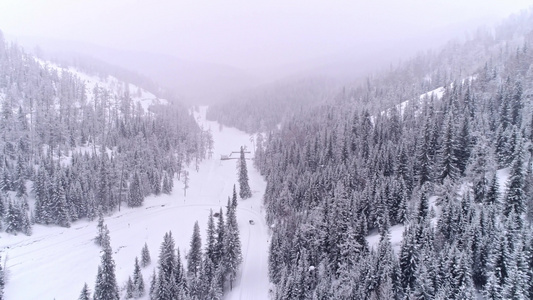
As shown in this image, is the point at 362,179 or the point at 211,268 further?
the point at 362,179

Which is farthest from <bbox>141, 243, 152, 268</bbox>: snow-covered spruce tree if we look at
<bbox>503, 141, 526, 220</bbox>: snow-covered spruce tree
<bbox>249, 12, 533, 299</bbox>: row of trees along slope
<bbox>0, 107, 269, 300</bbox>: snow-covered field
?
<bbox>503, 141, 526, 220</bbox>: snow-covered spruce tree

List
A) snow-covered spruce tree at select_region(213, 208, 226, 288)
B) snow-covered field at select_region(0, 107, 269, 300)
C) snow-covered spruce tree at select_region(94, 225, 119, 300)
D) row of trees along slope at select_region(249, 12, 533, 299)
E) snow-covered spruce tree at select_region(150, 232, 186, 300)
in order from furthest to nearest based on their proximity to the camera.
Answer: snow-covered spruce tree at select_region(213, 208, 226, 288) → snow-covered field at select_region(0, 107, 269, 300) → snow-covered spruce tree at select_region(94, 225, 119, 300) → snow-covered spruce tree at select_region(150, 232, 186, 300) → row of trees along slope at select_region(249, 12, 533, 299)

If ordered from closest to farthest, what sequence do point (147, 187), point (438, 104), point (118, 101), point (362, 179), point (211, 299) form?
point (211, 299) → point (362, 179) → point (438, 104) → point (147, 187) → point (118, 101)

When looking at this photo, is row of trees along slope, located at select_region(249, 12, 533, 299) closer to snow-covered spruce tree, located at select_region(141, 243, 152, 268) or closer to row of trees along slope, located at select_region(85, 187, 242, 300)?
row of trees along slope, located at select_region(85, 187, 242, 300)

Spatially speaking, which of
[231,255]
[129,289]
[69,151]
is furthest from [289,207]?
[69,151]

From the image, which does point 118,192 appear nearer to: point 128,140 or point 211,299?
point 128,140

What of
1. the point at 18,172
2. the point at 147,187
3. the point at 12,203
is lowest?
the point at 147,187

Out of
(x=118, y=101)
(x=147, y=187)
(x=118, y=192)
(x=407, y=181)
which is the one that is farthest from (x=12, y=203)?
(x=118, y=101)

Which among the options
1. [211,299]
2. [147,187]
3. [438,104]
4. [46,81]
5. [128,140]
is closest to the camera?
[211,299]
